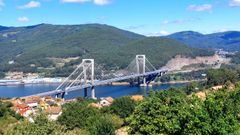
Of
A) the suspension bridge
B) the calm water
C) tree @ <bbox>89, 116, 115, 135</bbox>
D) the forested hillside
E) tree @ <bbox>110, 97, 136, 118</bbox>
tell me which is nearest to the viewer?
tree @ <bbox>89, 116, 115, 135</bbox>

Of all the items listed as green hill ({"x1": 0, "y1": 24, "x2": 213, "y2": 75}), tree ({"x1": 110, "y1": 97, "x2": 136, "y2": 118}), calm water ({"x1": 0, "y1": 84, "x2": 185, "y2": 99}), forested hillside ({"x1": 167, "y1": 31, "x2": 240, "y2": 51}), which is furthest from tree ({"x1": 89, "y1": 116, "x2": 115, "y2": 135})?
forested hillside ({"x1": 167, "y1": 31, "x2": 240, "y2": 51})

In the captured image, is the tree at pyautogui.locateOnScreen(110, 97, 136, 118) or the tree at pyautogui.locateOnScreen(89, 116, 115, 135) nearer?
the tree at pyautogui.locateOnScreen(89, 116, 115, 135)

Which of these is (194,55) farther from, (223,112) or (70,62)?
(223,112)

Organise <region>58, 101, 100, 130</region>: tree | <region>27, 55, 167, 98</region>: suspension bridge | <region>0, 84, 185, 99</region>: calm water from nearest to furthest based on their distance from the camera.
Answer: <region>58, 101, 100, 130</region>: tree → <region>0, 84, 185, 99</region>: calm water → <region>27, 55, 167, 98</region>: suspension bridge

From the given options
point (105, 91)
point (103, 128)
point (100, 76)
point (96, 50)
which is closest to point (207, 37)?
point (96, 50)

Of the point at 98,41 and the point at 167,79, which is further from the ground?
the point at 98,41

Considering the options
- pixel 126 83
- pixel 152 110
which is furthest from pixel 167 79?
pixel 152 110

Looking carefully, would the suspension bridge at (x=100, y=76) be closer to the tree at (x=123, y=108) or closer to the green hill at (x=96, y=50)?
the green hill at (x=96, y=50)

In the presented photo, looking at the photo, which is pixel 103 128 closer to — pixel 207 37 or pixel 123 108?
pixel 123 108

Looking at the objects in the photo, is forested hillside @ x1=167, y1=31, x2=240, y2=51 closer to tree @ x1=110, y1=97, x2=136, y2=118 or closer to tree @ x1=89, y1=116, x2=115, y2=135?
tree @ x1=110, y1=97, x2=136, y2=118
